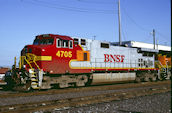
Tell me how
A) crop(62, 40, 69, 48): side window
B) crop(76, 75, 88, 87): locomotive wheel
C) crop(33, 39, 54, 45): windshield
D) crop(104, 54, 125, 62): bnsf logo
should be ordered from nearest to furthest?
crop(33, 39, 54, 45): windshield → crop(62, 40, 69, 48): side window → crop(76, 75, 88, 87): locomotive wheel → crop(104, 54, 125, 62): bnsf logo

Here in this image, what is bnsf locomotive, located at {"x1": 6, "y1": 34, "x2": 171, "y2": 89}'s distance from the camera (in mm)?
11750

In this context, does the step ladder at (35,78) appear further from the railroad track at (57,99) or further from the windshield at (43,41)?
the windshield at (43,41)

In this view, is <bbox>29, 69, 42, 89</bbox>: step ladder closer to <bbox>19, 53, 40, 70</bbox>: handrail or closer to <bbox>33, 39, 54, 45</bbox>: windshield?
<bbox>19, 53, 40, 70</bbox>: handrail

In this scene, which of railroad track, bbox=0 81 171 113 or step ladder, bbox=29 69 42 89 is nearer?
railroad track, bbox=0 81 171 113

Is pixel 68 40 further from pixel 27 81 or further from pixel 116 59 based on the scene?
pixel 116 59

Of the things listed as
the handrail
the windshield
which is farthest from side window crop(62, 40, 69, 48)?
the handrail

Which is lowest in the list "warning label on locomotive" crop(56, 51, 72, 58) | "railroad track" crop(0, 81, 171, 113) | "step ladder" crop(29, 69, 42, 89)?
"railroad track" crop(0, 81, 171, 113)

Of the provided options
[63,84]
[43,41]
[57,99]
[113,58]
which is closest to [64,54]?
[43,41]

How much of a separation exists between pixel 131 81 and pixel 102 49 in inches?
228

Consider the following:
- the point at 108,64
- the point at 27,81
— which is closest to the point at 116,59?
the point at 108,64

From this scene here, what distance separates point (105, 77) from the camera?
615 inches

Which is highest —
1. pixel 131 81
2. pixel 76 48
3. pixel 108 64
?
pixel 76 48

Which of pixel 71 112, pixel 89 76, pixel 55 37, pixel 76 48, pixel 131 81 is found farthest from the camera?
pixel 131 81

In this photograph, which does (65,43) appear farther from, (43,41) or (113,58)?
(113,58)
